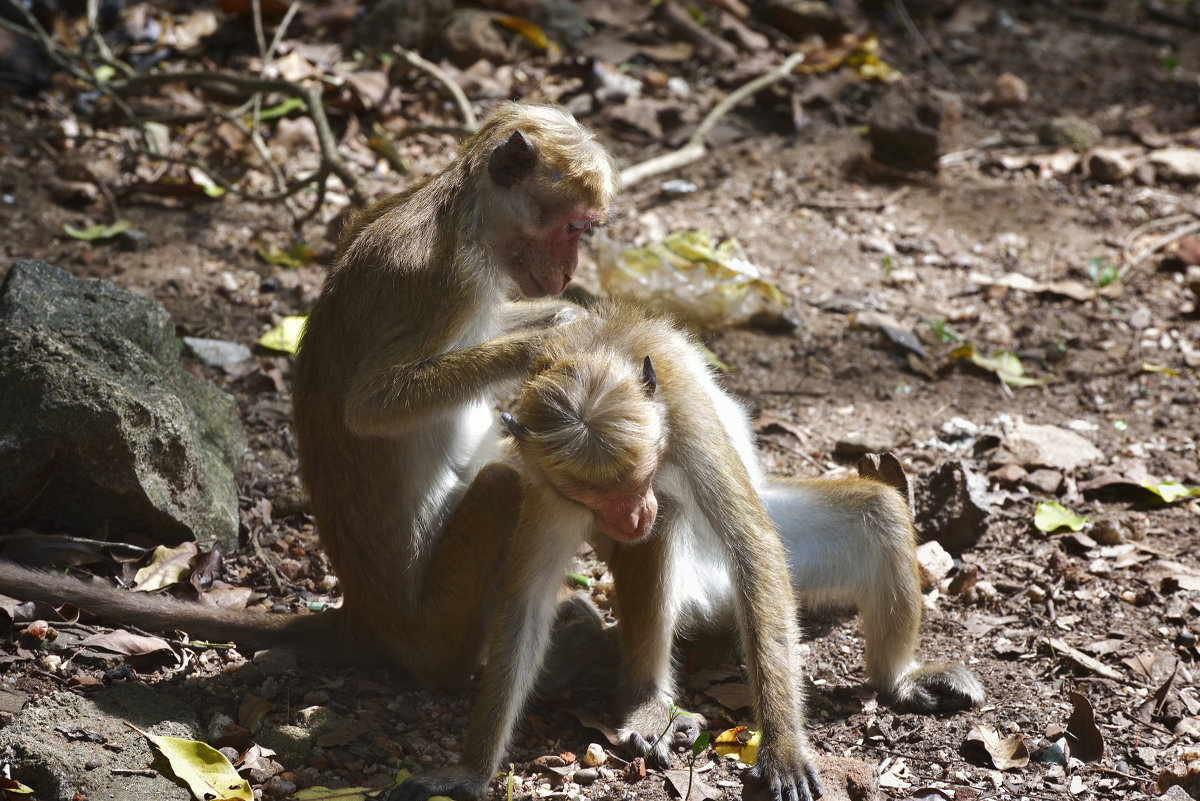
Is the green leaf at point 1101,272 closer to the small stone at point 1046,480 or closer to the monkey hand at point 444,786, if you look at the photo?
the small stone at point 1046,480

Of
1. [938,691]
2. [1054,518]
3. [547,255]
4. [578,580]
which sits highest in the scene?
[547,255]

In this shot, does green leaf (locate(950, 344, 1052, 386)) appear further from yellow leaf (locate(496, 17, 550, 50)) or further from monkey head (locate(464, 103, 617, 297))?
yellow leaf (locate(496, 17, 550, 50))

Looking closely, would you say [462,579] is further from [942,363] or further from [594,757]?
[942,363]

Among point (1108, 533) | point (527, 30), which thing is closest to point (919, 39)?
point (527, 30)

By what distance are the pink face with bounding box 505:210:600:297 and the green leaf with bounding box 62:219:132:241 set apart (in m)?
3.53

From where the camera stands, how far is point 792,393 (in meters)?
6.67

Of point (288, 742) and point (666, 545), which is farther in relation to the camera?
point (666, 545)

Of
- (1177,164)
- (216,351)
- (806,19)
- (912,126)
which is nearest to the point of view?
(216,351)

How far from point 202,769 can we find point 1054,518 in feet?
13.2

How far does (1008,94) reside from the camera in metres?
9.64

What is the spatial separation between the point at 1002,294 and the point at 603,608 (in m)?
3.75

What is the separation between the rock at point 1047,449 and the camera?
5.91m

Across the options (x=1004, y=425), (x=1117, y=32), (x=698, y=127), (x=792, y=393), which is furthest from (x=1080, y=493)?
(x=1117, y=32)

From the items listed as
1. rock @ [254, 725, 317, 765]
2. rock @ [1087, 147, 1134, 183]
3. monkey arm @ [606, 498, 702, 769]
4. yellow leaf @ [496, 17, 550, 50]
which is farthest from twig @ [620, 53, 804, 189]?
rock @ [254, 725, 317, 765]
